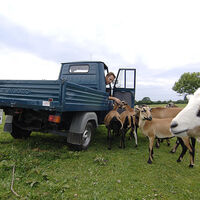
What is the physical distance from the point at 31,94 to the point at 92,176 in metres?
2.16

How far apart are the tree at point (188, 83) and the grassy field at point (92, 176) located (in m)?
45.1

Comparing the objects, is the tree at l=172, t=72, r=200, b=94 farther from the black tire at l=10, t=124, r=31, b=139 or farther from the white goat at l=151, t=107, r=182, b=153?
the black tire at l=10, t=124, r=31, b=139

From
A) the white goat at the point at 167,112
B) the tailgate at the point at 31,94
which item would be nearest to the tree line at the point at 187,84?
the white goat at the point at 167,112

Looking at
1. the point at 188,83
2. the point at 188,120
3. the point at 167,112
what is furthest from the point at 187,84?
the point at 188,120

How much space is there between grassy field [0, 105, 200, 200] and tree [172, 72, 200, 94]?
4512 centimetres

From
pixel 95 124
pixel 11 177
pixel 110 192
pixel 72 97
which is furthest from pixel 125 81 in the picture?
pixel 11 177

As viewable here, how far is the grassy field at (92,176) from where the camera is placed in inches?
83.0

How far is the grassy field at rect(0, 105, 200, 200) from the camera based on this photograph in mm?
2107

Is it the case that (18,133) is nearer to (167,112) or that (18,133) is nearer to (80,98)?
(80,98)

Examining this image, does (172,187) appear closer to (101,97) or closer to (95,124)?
(95,124)

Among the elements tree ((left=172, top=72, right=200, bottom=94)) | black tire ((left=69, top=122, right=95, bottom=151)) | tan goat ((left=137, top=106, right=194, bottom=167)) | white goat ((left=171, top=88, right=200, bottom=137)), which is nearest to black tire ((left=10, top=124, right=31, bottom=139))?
black tire ((left=69, top=122, right=95, bottom=151))

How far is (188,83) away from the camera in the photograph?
4197 cm

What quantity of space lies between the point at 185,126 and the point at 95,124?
2.63 meters

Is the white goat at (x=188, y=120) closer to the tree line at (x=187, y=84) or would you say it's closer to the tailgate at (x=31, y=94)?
the tailgate at (x=31, y=94)
